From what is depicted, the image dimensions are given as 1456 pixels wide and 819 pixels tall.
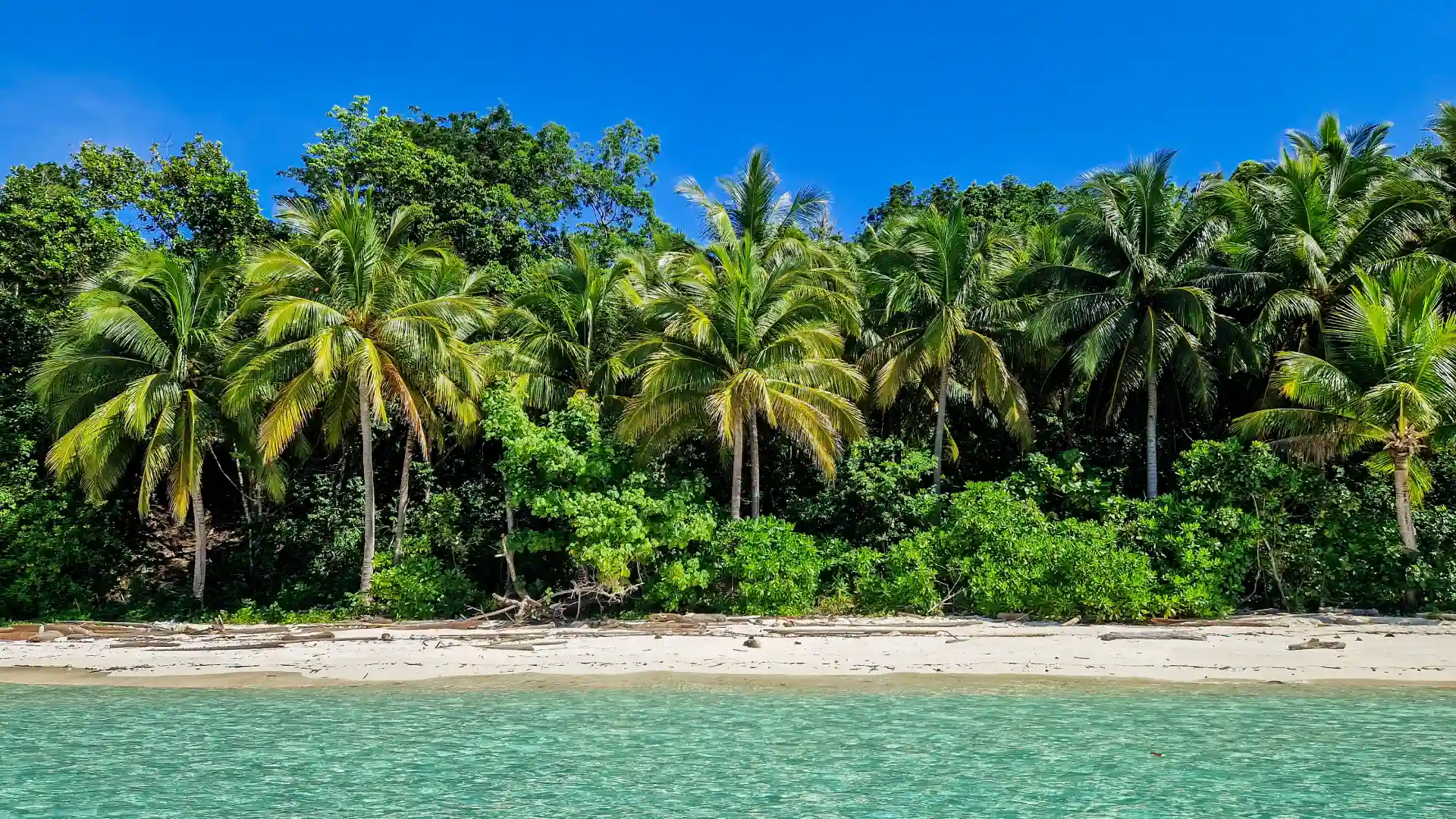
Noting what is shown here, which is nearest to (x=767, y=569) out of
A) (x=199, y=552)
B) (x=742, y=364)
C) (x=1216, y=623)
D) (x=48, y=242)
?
(x=742, y=364)

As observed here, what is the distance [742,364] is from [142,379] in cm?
1168

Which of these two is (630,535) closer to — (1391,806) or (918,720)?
(918,720)

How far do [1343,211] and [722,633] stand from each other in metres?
16.0

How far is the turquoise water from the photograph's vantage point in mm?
7422

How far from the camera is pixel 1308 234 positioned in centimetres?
1953

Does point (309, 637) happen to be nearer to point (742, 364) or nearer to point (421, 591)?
point (421, 591)

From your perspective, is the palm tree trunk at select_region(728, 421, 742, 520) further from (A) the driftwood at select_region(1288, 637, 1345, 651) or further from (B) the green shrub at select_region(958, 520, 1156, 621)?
(A) the driftwood at select_region(1288, 637, 1345, 651)

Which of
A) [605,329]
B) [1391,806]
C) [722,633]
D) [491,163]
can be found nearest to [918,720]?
[1391,806]

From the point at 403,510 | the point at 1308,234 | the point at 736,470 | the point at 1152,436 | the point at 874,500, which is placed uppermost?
the point at 1308,234

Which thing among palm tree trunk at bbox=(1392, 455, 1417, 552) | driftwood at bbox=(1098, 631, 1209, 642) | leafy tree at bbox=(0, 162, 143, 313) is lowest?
driftwood at bbox=(1098, 631, 1209, 642)

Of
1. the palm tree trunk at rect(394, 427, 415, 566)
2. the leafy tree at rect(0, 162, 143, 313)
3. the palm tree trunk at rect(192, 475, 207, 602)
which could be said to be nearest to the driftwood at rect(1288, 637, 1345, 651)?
the palm tree trunk at rect(394, 427, 415, 566)

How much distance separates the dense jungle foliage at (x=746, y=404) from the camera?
17.0m

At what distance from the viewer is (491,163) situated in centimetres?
3159

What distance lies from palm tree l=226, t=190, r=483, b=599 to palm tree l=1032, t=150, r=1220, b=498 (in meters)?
12.2
